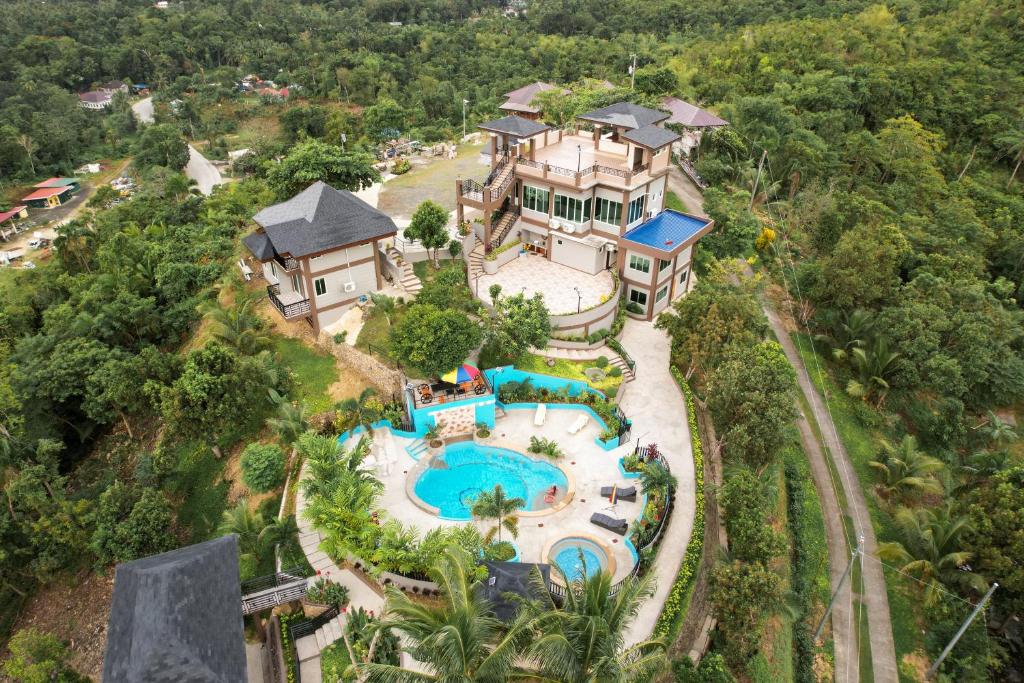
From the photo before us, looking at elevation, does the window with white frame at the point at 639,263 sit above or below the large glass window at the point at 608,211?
below

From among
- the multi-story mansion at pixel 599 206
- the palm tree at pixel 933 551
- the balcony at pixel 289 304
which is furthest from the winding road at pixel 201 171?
the palm tree at pixel 933 551

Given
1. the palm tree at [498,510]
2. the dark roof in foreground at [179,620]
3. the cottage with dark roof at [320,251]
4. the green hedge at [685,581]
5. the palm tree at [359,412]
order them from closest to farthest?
the dark roof in foreground at [179,620] < the green hedge at [685,581] < the palm tree at [498,510] < the palm tree at [359,412] < the cottage with dark roof at [320,251]

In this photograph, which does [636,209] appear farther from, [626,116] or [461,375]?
[461,375]

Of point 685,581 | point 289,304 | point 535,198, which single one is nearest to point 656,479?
point 685,581

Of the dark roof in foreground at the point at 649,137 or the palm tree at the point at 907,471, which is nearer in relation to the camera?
the palm tree at the point at 907,471

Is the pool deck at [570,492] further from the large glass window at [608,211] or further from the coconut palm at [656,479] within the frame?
the large glass window at [608,211]

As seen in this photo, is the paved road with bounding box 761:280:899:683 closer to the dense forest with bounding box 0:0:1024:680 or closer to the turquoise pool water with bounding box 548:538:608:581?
the dense forest with bounding box 0:0:1024:680

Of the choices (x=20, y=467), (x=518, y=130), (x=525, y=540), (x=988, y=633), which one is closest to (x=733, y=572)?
(x=525, y=540)
